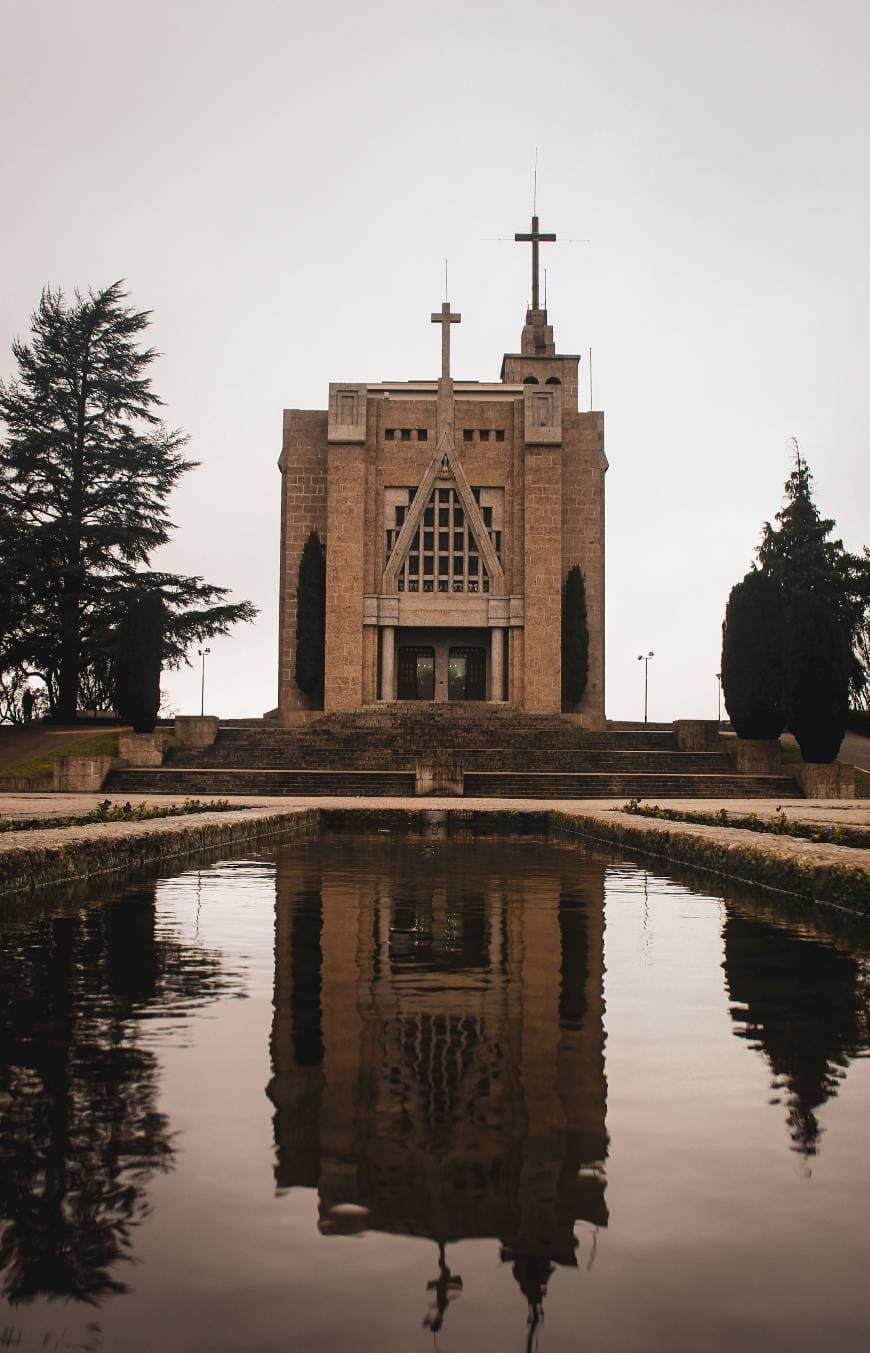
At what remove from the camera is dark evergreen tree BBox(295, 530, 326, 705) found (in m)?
37.9

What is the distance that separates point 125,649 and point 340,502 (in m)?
10.2

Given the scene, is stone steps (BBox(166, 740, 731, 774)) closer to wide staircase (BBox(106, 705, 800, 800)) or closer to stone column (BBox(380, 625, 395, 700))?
wide staircase (BBox(106, 705, 800, 800))

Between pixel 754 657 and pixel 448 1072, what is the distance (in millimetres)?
27495

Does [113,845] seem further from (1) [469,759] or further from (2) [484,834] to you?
(1) [469,759]

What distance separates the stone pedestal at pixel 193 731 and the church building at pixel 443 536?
24.1 ft

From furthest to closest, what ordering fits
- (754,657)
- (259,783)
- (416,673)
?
(416,673) → (754,657) → (259,783)

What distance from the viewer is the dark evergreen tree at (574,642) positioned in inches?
1502

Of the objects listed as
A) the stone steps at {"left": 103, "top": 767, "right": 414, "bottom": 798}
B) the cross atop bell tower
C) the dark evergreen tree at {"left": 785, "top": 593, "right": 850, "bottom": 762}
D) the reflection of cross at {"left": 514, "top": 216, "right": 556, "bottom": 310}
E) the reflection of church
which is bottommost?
the stone steps at {"left": 103, "top": 767, "right": 414, "bottom": 798}

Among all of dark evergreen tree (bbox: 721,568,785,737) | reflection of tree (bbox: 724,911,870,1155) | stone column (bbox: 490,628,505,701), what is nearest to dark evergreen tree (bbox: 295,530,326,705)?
stone column (bbox: 490,628,505,701)

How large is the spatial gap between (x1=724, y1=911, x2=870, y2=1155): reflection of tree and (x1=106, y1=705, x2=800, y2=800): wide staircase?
1771 centimetres

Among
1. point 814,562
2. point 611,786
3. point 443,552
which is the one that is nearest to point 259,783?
point 611,786

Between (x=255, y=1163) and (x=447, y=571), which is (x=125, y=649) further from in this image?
(x=255, y=1163)

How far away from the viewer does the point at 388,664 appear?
3788 centimetres

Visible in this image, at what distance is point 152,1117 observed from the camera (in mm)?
2555
